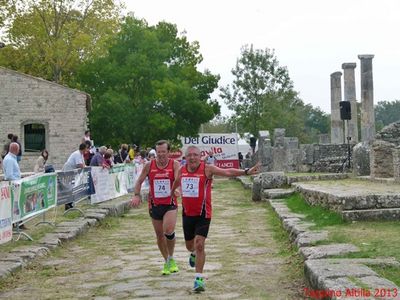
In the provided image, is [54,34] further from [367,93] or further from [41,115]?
[367,93]

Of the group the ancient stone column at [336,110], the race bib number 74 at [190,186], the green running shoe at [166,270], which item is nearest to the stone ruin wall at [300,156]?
the ancient stone column at [336,110]

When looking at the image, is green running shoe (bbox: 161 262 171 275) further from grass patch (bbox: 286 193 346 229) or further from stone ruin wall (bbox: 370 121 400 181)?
stone ruin wall (bbox: 370 121 400 181)

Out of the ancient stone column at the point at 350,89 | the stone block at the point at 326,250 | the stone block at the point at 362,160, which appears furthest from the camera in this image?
the ancient stone column at the point at 350,89

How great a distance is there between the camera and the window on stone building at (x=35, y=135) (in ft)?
108

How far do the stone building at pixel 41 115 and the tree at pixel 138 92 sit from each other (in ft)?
22.8

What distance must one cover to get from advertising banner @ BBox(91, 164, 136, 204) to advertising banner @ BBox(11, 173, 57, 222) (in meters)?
3.82

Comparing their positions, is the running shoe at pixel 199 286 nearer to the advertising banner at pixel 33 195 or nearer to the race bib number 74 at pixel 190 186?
the race bib number 74 at pixel 190 186

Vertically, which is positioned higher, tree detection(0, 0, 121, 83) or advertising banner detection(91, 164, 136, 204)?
tree detection(0, 0, 121, 83)

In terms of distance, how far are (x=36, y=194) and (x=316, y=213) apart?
16.9 feet

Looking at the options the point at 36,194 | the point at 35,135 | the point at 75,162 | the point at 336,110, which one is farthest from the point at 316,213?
the point at 336,110

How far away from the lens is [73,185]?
624 inches

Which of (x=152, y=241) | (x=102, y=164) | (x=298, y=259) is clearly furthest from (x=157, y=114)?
(x=298, y=259)

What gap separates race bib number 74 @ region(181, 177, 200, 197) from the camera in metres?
8.33

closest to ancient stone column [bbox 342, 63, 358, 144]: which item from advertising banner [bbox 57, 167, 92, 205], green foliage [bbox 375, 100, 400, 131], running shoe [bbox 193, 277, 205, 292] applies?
advertising banner [bbox 57, 167, 92, 205]
